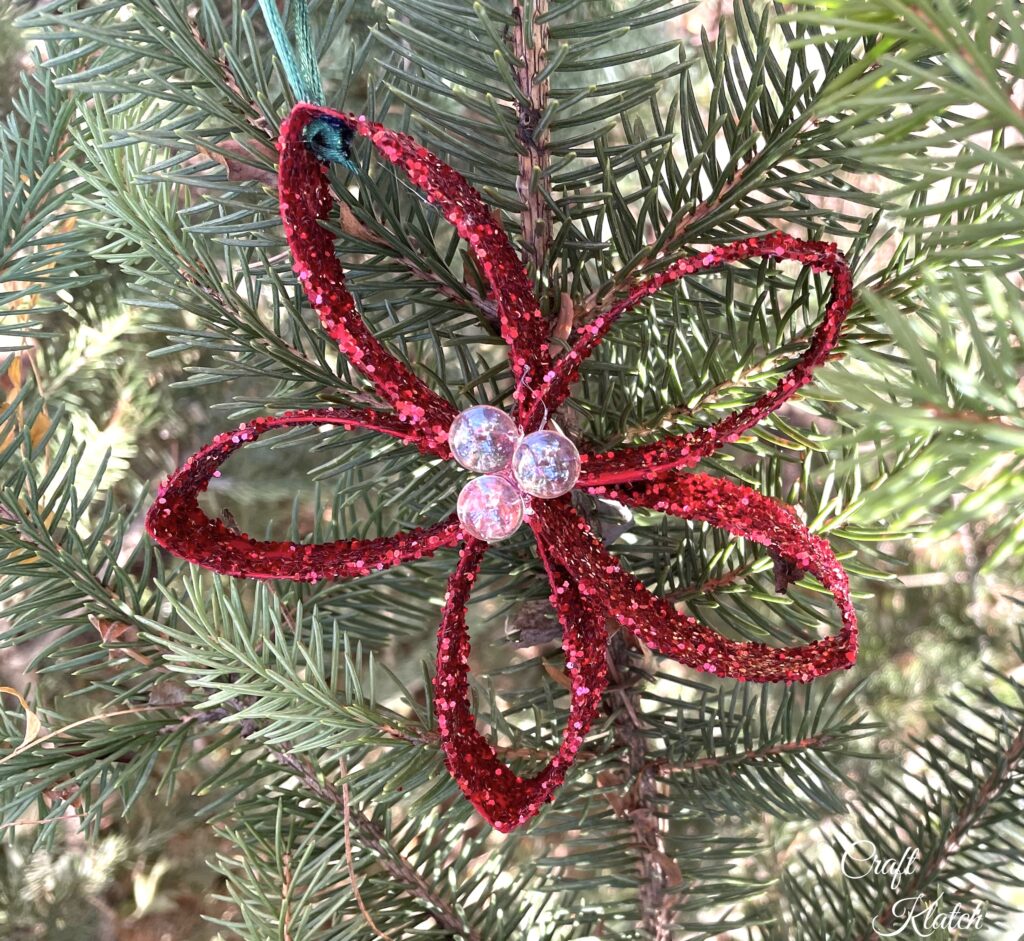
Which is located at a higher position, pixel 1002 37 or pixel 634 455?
pixel 1002 37

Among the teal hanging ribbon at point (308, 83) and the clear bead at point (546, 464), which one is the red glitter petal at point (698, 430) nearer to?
the clear bead at point (546, 464)

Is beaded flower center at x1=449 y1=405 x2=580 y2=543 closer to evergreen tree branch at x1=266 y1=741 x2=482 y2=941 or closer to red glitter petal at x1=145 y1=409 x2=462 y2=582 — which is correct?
red glitter petal at x1=145 y1=409 x2=462 y2=582

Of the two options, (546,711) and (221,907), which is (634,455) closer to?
(546,711)

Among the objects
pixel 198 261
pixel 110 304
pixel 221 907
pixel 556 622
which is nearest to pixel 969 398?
pixel 556 622

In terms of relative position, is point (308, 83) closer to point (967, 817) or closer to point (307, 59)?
point (307, 59)

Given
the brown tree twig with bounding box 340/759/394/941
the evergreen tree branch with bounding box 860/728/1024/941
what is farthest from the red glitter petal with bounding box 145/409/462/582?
the evergreen tree branch with bounding box 860/728/1024/941

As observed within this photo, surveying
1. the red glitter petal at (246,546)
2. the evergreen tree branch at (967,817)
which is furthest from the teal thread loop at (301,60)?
the evergreen tree branch at (967,817)

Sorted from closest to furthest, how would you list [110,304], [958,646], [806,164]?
[806,164] < [110,304] < [958,646]

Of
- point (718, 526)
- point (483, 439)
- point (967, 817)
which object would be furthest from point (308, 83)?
point (967, 817)
